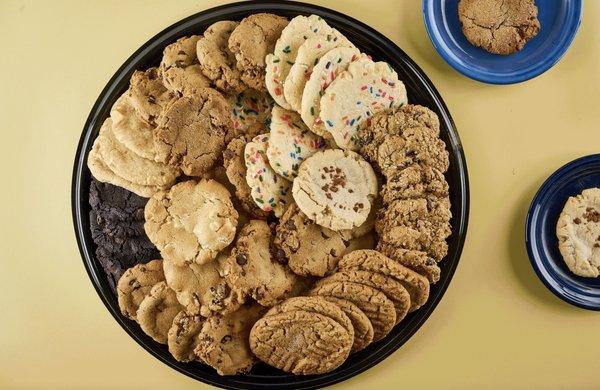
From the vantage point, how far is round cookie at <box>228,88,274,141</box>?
222cm

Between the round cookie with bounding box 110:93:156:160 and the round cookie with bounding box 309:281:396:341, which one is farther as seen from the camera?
the round cookie with bounding box 110:93:156:160

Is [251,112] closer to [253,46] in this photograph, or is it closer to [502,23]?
[253,46]

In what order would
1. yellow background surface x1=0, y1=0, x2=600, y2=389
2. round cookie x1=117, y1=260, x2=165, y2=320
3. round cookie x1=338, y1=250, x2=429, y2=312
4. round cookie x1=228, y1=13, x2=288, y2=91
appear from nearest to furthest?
round cookie x1=338, y1=250, x2=429, y2=312 → round cookie x1=228, y1=13, x2=288, y2=91 → round cookie x1=117, y1=260, x2=165, y2=320 → yellow background surface x1=0, y1=0, x2=600, y2=389

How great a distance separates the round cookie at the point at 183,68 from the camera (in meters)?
2.17

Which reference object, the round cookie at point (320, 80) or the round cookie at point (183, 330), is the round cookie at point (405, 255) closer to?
the round cookie at point (320, 80)

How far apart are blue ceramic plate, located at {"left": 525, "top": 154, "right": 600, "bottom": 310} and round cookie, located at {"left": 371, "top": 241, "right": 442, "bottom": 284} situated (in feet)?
1.64

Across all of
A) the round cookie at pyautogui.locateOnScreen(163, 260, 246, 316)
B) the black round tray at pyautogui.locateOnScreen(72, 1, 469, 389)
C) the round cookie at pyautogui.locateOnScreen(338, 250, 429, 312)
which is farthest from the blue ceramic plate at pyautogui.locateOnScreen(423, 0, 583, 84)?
the round cookie at pyautogui.locateOnScreen(163, 260, 246, 316)

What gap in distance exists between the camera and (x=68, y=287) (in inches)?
103

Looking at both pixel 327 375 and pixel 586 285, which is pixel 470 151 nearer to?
pixel 586 285

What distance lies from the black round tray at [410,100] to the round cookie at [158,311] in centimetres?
11

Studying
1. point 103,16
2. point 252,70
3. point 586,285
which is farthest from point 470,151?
point 103,16

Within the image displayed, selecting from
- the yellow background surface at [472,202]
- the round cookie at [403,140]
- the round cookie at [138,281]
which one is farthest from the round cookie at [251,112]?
the round cookie at [138,281]

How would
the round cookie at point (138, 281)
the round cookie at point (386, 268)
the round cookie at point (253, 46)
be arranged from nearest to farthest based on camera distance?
the round cookie at point (386, 268), the round cookie at point (253, 46), the round cookie at point (138, 281)

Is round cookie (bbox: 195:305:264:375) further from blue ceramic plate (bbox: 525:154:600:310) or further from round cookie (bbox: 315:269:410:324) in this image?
blue ceramic plate (bbox: 525:154:600:310)
